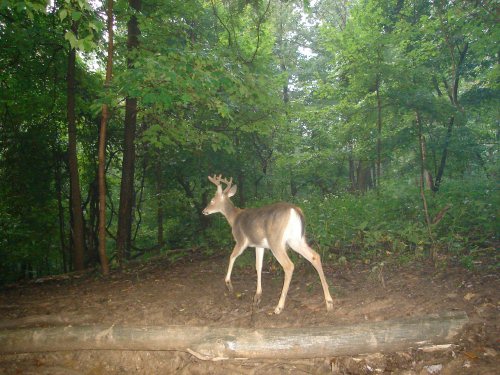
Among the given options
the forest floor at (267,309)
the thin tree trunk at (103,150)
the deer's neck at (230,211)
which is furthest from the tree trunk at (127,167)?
the deer's neck at (230,211)

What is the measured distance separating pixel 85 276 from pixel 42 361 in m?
3.88

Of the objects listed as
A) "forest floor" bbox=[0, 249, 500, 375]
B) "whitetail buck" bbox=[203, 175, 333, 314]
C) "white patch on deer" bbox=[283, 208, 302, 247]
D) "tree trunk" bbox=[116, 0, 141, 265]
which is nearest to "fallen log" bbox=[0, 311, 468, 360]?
"forest floor" bbox=[0, 249, 500, 375]

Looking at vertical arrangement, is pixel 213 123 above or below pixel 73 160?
above

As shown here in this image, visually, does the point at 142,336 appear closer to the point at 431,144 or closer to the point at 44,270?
the point at 431,144

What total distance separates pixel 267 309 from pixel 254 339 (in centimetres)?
117

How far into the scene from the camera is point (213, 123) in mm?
9633

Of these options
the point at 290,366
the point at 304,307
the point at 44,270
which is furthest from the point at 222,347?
the point at 44,270

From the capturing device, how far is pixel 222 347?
376 centimetres

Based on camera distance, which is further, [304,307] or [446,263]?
[446,263]

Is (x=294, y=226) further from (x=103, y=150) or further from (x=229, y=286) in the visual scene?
(x=103, y=150)

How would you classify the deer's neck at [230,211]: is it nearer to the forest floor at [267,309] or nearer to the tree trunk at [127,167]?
the forest floor at [267,309]

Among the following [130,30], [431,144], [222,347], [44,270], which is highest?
[130,30]

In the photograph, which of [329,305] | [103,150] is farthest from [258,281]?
[103,150]

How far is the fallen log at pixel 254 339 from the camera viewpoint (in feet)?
11.8
